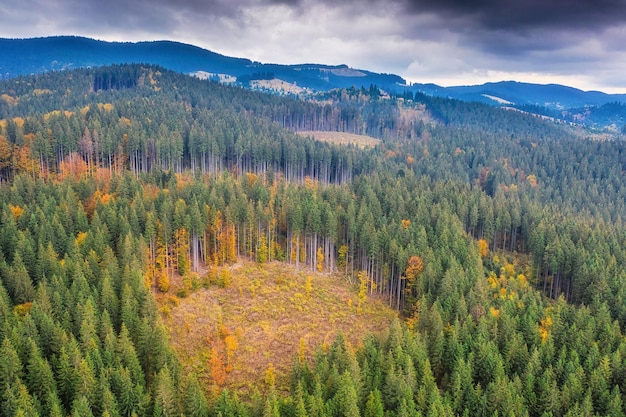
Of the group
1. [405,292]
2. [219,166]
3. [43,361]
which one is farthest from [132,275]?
[219,166]

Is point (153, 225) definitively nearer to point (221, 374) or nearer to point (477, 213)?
point (221, 374)

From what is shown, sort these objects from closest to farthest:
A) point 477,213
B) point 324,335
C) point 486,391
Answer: point 486,391, point 324,335, point 477,213

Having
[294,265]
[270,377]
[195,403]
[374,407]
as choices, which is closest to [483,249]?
[294,265]

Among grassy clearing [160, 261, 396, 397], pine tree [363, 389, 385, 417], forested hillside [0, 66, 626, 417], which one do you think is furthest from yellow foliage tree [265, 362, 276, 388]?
pine tree [363, 389, 385, 417]

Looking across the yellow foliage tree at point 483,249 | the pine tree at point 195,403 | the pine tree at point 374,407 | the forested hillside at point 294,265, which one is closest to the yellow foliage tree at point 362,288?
the forested hillside at point 294,265

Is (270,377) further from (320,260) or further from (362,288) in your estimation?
(320,260)

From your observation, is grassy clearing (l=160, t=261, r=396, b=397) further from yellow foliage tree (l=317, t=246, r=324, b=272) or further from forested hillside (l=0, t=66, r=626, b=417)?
forested hillside (l=0, t=66, r=626, b=417)

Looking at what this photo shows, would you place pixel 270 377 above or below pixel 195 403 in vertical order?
below
